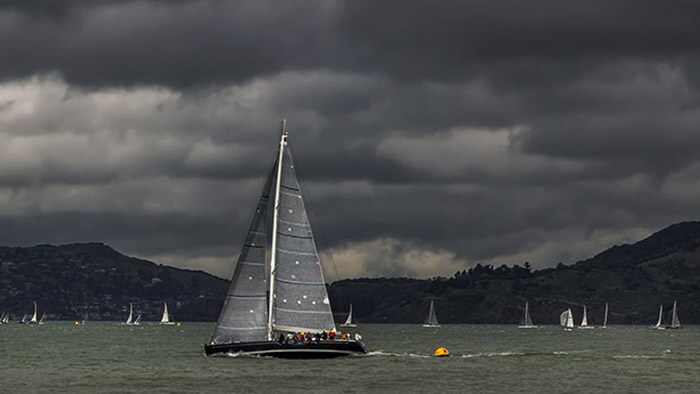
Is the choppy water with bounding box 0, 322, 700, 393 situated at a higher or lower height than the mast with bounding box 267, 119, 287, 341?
lower

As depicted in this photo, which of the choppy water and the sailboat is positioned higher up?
the sailboat

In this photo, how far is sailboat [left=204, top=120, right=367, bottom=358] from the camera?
325 feet

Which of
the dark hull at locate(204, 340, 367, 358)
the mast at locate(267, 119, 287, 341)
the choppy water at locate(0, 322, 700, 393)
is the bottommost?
the choppy water at locate(0, 322, 700, 393)

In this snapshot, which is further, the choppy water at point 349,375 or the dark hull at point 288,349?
the dark hull at point 288,349

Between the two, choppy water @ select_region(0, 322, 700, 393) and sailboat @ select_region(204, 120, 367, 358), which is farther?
sailboat @ select_region(204, 120, 367, 358)

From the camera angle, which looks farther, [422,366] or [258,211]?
[422,366]

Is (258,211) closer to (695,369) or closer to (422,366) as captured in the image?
(422,366)

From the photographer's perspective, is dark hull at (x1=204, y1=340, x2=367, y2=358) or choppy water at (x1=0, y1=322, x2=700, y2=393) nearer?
choppy water at (x1=0, y1=322, x2=700, y2=393)

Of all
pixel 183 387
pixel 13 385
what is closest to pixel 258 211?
pixel 183 387

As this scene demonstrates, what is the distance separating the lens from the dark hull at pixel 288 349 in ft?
325

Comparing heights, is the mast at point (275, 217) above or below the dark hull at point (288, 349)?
above

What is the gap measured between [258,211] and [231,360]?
16.4 meters

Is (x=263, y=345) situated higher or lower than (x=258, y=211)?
lower

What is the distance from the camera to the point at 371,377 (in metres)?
97.1
